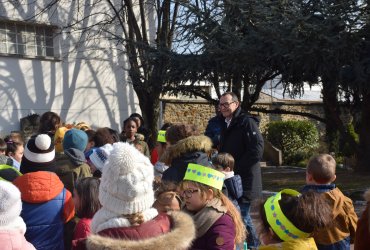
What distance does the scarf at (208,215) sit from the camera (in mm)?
3268

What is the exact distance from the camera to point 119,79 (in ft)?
53.1

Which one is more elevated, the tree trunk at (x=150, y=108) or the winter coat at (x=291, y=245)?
the tree trunk at (x=150, y=108)

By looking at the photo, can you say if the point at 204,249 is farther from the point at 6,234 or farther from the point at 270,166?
the point at 270,166

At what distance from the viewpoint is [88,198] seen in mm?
3602

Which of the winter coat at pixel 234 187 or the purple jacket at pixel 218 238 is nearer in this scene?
the purple jacket at pixel 218 238

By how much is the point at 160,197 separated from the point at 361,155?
426 inches

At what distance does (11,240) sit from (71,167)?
1785 millimetres

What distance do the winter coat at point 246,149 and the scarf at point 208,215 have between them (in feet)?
7.28

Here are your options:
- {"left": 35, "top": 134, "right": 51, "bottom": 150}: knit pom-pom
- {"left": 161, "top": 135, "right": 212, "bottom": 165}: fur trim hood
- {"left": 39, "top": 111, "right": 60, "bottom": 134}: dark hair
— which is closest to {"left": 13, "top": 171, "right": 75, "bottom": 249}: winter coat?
{"left": 35, "top": 134, "right": 51, "bottom": 150}: knit pom-pom

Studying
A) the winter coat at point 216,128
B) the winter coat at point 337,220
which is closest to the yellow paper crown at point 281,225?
the winter coat at point 337,220

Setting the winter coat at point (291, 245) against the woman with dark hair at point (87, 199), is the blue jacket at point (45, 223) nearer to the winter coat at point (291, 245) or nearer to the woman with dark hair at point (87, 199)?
the woman with dark hair at point (87, 199)

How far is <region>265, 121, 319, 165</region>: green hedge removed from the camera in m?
A: 19.5

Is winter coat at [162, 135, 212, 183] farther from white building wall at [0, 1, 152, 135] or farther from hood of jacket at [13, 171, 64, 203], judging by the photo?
white building wall at [0, 1, 152, 135]

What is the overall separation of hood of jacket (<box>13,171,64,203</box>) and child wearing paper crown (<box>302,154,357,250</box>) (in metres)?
1.85
